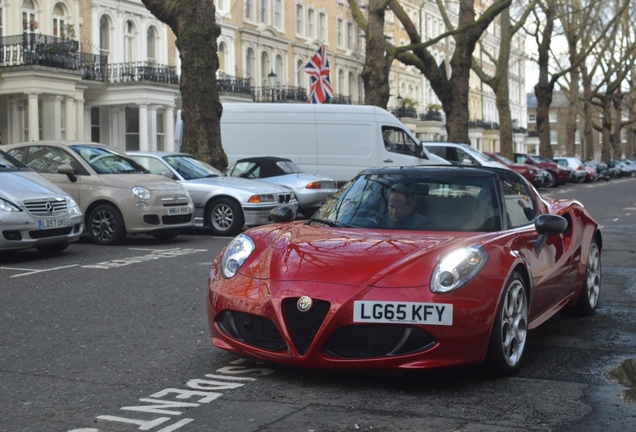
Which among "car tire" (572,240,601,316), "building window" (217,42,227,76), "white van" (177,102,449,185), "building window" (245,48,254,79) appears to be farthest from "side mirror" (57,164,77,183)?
"building window" (245,48,254,79)

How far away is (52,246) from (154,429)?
919 cm

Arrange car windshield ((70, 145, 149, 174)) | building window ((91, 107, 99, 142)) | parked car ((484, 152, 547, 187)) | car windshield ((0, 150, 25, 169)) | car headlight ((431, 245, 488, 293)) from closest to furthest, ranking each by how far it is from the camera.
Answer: car headlight ((431, 245, 488, 293))
car windshield ((0, 150, 25, 169))
car windshield ((70, 145, 149, 174))
parked car ((484, 152, 547, 187))
building window ((91, 107, 99, 142))

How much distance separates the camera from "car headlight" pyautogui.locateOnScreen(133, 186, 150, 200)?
1490 cm

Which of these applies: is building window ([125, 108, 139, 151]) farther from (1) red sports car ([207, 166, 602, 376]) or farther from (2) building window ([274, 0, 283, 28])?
(1) red sports car ([207, 166, 602, 376])

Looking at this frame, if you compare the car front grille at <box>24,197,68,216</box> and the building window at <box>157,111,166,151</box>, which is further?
the building window at <box>157,111,166,151</box>

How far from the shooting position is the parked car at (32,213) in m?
12.2

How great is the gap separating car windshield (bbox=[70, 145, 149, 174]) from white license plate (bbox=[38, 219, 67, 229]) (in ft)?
8.14

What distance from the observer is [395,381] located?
5.87 m

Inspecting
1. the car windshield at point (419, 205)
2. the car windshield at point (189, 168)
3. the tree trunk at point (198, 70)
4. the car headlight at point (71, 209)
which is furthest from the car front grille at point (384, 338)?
the tree trunk at point (198, 70)

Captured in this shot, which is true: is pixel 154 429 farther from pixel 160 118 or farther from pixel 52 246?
pixel 160 118

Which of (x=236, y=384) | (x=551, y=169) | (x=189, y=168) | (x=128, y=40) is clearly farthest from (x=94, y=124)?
(x=236, y=384)

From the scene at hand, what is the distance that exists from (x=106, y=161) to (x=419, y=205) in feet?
31.8

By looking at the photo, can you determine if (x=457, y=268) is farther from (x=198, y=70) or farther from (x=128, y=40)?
(x=128, y=40)

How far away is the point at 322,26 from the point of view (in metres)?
63.0
